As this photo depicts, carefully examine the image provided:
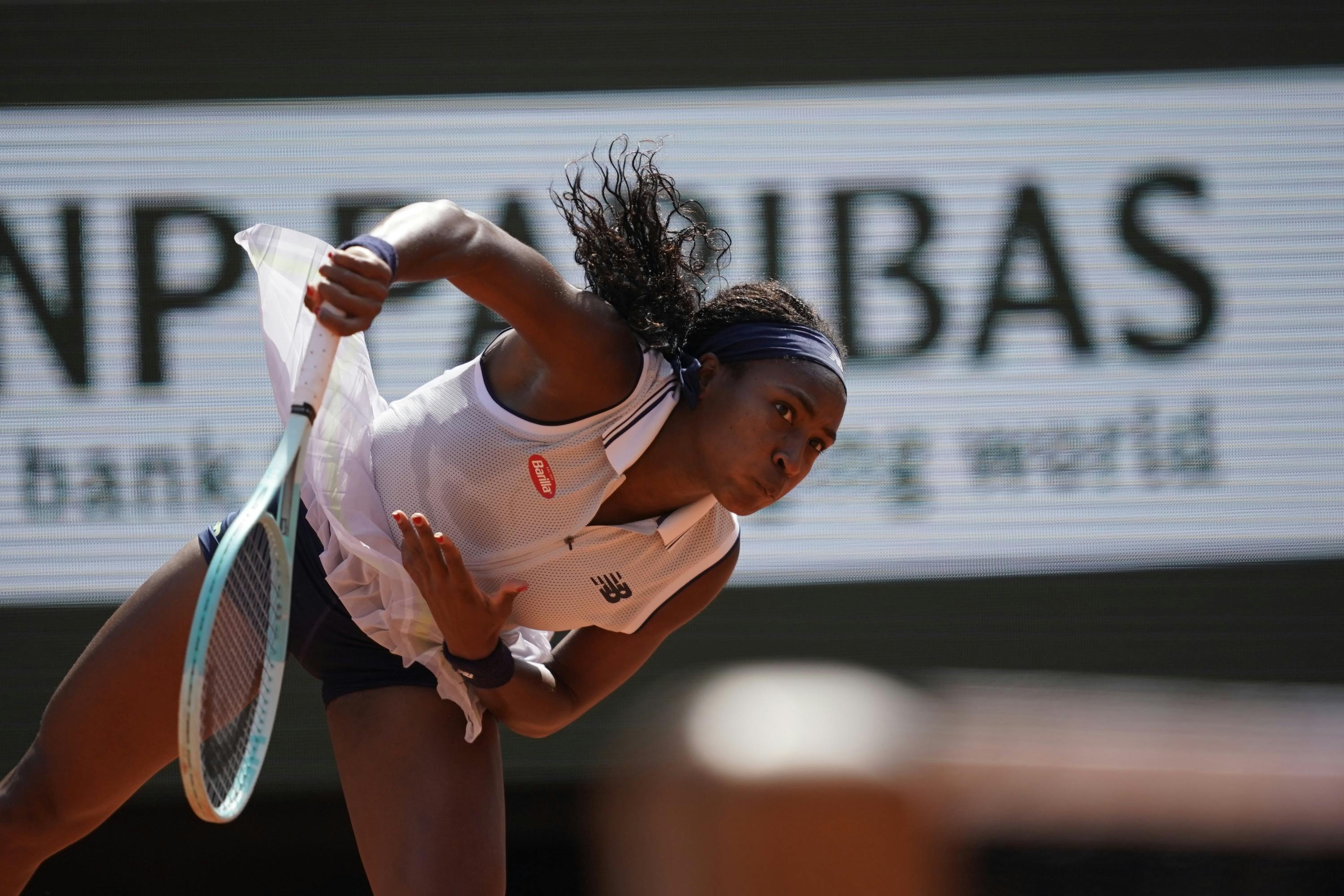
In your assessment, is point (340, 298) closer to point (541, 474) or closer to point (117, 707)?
point (541, 474)

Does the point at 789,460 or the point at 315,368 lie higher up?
the point at 315,368

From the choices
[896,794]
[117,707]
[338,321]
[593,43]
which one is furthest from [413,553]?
[593,43]

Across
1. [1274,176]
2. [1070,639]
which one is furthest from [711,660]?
[1274,176]

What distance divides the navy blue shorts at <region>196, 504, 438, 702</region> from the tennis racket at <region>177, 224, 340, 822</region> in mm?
158

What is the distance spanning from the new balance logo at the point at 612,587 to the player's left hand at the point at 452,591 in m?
0.17

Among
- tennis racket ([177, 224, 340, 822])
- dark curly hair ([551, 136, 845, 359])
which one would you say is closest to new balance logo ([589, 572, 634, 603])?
dark curly hair ([551, 136, 845, 359])

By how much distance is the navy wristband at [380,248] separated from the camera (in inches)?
78.4

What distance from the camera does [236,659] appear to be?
2.29 m

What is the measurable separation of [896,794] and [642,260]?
1.80 meters

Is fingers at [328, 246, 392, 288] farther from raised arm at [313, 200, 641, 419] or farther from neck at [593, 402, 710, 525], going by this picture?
neck at [593, 402, 710, 525]

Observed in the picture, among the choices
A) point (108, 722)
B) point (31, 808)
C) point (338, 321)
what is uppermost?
point (338, 321)

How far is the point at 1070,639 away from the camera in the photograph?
4035 mm

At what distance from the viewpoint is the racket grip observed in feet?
6.65

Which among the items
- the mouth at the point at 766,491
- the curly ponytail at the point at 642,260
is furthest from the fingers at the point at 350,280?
the mouth at the point at 766,491
